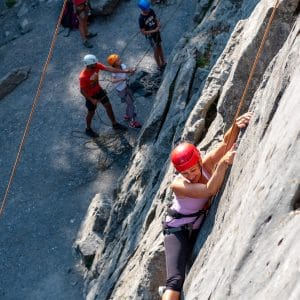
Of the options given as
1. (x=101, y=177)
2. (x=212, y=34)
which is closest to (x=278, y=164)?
(x=212, y=34)

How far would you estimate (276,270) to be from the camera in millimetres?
4137

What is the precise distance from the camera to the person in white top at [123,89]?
13398mm

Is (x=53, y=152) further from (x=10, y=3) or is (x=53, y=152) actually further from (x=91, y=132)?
(x=10, y=3)

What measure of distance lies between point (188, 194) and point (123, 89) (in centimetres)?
772

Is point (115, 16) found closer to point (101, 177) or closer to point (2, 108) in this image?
point (2, 108)

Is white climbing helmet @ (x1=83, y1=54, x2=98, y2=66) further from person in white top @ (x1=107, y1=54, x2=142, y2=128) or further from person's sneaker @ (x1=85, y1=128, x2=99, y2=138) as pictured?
person's sneaker @ (x1=85, y1=128, x2=99, y2=138)

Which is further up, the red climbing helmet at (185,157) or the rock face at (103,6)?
the red climbing helmet at (185,157)

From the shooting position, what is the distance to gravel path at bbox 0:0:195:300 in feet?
40.9

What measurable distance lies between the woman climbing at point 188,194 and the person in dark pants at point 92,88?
6.87 metres

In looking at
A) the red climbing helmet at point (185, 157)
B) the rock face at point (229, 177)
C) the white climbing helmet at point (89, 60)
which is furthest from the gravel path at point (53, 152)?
the red climbing helmet at point (185, 157)

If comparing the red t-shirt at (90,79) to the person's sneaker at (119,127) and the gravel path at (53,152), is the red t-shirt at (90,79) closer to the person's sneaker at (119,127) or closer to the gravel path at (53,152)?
the person's sneaker at (119,127)

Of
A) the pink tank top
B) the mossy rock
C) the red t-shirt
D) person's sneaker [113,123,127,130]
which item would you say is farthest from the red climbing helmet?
the mossy rock

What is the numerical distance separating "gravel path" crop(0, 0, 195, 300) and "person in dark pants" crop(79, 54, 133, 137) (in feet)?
1.95

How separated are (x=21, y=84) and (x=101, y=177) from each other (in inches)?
205
